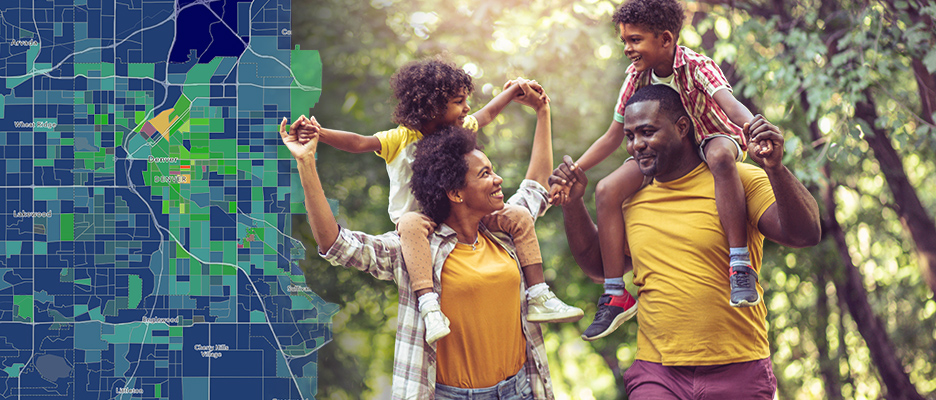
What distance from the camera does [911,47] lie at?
4.36m

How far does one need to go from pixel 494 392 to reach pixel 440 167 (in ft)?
2.47

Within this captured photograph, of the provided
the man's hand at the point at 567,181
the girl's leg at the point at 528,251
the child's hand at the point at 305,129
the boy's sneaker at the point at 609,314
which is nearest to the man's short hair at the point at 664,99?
the man's hand at the point at 567,181

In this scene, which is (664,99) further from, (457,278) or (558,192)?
(457,278)

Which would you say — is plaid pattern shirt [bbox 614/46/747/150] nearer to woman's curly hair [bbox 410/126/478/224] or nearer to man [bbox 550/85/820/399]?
man [bbox 550/85/820/399]

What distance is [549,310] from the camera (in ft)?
7.91

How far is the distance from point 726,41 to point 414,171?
323 centimetres

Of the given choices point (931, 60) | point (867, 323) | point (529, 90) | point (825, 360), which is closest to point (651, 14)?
→ point (529, 90)

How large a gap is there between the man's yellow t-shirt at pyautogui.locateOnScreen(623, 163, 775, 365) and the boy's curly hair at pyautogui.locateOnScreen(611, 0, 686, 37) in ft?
1.60

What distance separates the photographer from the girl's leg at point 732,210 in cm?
223

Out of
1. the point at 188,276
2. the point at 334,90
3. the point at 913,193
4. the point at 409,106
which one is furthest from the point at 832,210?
the point at 188,276

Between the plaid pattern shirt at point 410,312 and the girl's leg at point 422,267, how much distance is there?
0.04 metres

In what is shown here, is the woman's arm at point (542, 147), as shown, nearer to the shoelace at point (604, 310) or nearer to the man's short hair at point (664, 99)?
the man's short hair at point (664, 99)

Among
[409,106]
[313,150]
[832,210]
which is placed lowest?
[832,210]

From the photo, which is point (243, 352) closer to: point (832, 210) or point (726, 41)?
point (726, 41)
